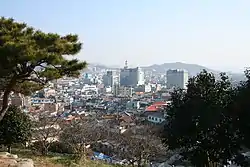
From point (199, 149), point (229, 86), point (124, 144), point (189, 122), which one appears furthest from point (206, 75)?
point (124, 144)

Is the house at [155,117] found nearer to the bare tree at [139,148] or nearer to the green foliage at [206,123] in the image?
the bare tree at [139,148]

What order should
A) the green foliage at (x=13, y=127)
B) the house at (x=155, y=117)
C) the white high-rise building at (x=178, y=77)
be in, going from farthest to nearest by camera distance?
the white high-rise building at (x=178, y=77)
the house at (x=155, y=117)
the green foliage at (x=13, y=127)

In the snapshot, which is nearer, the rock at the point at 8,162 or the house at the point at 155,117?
the rock at the point at 8,162

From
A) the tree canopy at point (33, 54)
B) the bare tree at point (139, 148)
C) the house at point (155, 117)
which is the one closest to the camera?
the tree canopy at point (33, 54)

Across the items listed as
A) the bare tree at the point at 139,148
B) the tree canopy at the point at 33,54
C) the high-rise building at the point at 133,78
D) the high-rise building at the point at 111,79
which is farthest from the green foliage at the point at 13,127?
the high-rise building at the point at 111,79

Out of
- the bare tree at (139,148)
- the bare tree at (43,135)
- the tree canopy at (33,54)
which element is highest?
the tree canopy at (33,54)

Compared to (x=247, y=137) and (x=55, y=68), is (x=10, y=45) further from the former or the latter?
(x=247, y=137)
